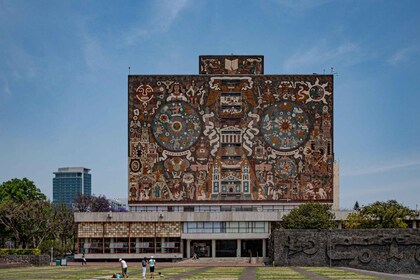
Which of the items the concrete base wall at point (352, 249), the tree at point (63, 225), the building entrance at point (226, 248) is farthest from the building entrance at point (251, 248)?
the tree at point (63, 225)

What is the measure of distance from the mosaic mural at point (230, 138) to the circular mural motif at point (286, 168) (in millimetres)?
141

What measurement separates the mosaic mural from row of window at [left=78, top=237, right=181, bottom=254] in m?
5.71

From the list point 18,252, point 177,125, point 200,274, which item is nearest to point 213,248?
point 177,125

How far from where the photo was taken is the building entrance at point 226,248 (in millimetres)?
98062

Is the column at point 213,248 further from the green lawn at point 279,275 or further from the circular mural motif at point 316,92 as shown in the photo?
the green lawn at point 279,275

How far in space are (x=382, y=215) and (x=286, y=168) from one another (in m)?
16.1

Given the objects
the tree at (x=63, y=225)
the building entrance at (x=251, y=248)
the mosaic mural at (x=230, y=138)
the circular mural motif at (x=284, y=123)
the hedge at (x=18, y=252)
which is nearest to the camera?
the hedge at (x=18, y=252)

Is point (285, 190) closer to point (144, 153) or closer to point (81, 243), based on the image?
point (144, 153)

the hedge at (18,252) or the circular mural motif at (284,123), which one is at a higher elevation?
the circular mural motif at (284,123)

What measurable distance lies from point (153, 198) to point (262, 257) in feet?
56.5

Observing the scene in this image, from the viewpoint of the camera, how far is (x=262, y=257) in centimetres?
9269

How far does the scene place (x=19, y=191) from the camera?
106 m

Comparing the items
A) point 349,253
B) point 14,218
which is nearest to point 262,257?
point 349,253

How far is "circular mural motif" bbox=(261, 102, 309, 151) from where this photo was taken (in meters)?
97.6
